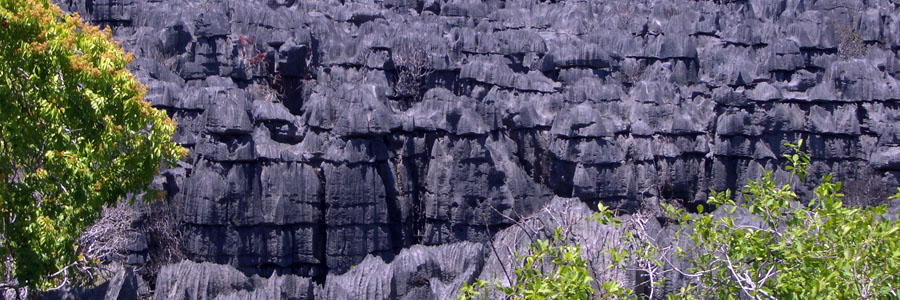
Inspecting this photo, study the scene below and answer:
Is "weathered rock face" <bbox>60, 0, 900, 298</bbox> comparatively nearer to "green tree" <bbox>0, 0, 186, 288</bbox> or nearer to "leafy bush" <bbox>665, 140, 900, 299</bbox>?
"green tree" <bbox>0, 0, 186, 288</bbox>

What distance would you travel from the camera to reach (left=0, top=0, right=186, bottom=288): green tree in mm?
7422

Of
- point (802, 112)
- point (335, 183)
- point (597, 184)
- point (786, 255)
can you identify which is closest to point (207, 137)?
point (335, 183)

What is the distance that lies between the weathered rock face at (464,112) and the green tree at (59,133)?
4.98 meters

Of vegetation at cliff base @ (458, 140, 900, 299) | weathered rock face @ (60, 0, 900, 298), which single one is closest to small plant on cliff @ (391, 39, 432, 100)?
weathered rock face @ (60, 0, 900, 298)

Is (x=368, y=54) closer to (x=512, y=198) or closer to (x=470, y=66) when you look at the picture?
(x=470, y=66)

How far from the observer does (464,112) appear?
55.1ft

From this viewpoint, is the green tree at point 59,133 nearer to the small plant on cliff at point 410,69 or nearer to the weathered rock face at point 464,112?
the weathered rock face at point 464,112

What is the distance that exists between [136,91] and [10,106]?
111cm

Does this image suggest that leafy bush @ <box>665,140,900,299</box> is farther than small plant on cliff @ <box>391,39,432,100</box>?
No

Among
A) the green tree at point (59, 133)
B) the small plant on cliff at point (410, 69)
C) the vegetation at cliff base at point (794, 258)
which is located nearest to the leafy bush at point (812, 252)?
the vegetation at cliff base at point (794, 258)

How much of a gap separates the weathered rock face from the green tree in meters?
4.98

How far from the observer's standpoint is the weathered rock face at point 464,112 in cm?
1547

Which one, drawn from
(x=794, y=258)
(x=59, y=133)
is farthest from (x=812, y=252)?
(x=59, y=133)

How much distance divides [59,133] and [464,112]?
393 inches
